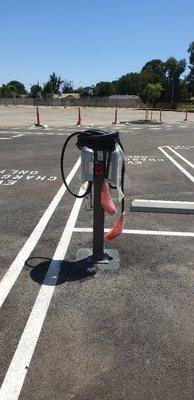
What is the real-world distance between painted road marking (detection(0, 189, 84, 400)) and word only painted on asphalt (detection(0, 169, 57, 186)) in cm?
417

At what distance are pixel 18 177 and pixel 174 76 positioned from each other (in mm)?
87257

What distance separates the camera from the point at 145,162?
12.2 metres

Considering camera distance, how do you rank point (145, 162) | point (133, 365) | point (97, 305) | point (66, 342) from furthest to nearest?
point (145, 162) → point (97, 305) → point (66, 342) → point (133, 365)

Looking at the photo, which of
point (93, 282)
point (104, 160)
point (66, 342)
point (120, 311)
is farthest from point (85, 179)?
point (66, 342)

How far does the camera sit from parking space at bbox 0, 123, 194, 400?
10.5 ft

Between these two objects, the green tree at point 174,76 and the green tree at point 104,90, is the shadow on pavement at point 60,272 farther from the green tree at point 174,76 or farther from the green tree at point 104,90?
the green tree at point 104,90

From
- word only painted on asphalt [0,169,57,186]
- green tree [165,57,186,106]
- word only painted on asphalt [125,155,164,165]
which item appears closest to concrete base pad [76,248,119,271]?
word only painted on asphalt [0,169,57,186]

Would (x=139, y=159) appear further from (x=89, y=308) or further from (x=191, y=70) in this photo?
(x=191, y=70)

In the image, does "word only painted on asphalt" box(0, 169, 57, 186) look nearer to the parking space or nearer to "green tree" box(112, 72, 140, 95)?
the parking space

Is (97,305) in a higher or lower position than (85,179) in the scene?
lower

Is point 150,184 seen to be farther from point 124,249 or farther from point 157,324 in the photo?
point 157,324

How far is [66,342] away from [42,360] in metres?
0.30

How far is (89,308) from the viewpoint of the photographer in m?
4.11

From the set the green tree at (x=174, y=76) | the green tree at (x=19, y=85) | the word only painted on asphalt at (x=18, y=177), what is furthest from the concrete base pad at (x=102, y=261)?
the green tree at (x=19, y=85)
